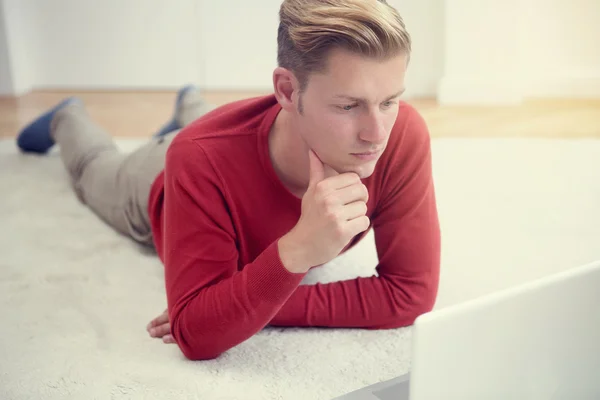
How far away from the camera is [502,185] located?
7.35ft

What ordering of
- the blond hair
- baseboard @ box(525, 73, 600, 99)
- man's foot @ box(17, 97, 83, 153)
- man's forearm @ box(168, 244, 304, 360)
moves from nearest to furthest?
the blond hair < man's forearm @ box(168, 244, 304, 360) < man's foot @ box(17, 97, 83, 153) < baseboard @ box(525, 73, 600, 99)

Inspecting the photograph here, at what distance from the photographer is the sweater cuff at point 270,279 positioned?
1133mm

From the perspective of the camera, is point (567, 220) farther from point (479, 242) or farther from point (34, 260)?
point (34, 260)

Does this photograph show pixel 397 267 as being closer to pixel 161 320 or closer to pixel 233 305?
pixel 233 305

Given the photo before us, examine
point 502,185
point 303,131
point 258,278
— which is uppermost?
point 303,131

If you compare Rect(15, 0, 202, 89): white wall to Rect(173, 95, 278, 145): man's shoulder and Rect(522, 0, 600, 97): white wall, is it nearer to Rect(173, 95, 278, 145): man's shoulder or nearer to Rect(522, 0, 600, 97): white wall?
Rect(522, 0, 600, 97): white wall

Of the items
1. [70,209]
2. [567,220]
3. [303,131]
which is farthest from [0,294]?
[567,220]

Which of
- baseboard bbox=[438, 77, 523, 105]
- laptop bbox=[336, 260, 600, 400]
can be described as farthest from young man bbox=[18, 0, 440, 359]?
baseboard bbox=[438, 77, 523, 105]

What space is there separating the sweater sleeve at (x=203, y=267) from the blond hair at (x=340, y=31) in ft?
0.89

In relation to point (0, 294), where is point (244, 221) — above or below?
above

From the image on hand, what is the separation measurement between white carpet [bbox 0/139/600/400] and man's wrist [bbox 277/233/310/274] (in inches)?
9.2

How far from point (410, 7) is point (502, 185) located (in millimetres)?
1526

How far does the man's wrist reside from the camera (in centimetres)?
112

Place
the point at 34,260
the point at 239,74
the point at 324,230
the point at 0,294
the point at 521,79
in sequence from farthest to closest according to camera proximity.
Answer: the point at 239,74
the point at 521,79
the point at 34,260
the point at 0,294
the point at 324,230
